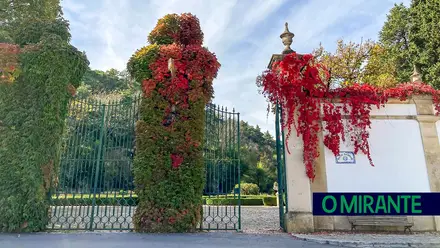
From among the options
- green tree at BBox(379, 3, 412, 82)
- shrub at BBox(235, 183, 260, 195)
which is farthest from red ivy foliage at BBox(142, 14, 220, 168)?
Result: green tree at BBox(379, 3, 412, 82)

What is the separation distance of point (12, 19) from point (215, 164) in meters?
9.67

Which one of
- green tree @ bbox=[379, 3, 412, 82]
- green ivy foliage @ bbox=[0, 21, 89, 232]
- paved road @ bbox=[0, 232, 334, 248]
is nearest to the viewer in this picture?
paved road @ bbox=[0, 232, 334, 248]

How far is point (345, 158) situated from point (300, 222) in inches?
68.5

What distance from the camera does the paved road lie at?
469cm

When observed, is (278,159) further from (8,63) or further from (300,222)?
(8,63)

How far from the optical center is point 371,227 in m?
6.02

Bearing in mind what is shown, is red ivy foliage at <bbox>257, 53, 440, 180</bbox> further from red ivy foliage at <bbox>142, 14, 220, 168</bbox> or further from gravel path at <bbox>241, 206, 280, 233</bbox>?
gravel path at <bbox>241, 206, 280, 233</bbox>

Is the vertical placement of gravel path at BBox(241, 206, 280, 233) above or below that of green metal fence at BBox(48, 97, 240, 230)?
below

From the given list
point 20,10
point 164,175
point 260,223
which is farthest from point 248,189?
point 20,10

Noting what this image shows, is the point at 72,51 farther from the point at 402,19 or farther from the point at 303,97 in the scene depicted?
the point at 402,19

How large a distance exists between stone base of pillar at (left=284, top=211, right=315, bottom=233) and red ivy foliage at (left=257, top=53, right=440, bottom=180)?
1.22 m

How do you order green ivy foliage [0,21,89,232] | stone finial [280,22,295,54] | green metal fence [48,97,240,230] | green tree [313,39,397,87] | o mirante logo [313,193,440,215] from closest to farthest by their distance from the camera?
green ivy foliage [0,21,89,232] → o mirante logo [313,193,440,215] → green metal fence [48,97,240,230] → stone finial [280,22,295,54] → green tree [313,39,397,87]

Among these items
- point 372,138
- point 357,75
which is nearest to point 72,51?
point 372,138

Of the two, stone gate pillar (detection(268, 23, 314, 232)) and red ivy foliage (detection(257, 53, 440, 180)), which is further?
red ivy foliage (detection(257, 53, 440, 180))
